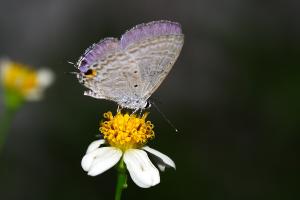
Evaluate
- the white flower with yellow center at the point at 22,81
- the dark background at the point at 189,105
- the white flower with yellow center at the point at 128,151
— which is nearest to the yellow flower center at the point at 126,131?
the white flower with yellow center at the point at 128,151

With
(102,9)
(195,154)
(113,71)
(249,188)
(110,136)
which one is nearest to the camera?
(110,136)

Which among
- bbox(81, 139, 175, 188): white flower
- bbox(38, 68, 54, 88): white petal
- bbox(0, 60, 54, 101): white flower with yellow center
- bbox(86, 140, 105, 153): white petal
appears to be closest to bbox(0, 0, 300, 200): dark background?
bbox(38, 68, 54, 88): white petal

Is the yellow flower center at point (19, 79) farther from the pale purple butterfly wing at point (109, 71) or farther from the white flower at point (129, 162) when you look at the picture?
the white flower at point (129, 162)

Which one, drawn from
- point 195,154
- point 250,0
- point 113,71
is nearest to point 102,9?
point 250,0

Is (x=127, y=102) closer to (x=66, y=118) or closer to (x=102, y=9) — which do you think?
(x=66, y=118)

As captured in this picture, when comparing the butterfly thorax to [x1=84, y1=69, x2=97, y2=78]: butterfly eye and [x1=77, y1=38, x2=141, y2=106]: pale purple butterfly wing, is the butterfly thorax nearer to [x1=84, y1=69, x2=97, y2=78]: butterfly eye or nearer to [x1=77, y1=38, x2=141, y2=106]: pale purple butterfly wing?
[x1=77, y1=38, x2=141, y2=106]: pale purple butterfly wing

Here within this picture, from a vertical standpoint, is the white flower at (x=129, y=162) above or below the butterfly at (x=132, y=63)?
below
